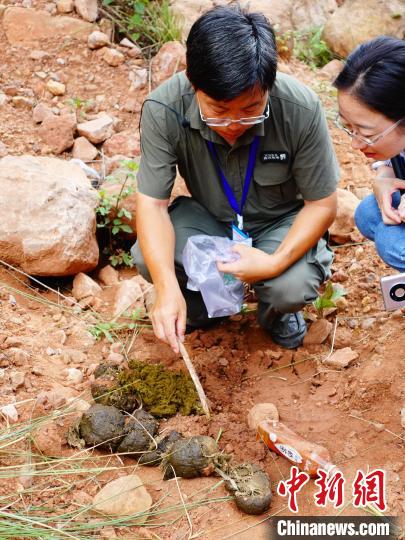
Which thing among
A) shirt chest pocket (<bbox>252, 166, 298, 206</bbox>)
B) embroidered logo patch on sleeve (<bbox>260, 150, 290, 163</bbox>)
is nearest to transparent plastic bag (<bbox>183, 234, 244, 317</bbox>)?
shirt chest pocket (<bbox>252, 166, 298, 206</bbox>)

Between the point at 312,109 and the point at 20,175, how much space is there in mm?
1543

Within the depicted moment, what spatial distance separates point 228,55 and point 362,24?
367 cm

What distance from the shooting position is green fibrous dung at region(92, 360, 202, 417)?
272 centimetres

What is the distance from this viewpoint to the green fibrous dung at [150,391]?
272cm

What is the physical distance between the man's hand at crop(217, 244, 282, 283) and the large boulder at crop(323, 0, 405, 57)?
330 centimetres

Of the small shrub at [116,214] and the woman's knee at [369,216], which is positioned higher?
the woman's knee at [369,216]

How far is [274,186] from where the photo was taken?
2865 mm

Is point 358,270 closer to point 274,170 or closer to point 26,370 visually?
point 274,170

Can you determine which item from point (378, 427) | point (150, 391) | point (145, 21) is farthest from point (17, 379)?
point (145, 21)

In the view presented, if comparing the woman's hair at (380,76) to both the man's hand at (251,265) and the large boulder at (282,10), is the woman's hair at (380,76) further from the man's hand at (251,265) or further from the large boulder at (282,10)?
the large boulder at (282,10)

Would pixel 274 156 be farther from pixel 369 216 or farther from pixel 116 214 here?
pixel 116 214

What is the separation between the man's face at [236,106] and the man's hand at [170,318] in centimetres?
66

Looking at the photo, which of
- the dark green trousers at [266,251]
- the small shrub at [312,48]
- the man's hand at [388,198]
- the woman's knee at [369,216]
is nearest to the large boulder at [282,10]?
the small shrub at [312,48]

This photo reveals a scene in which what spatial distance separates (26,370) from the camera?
9.26 feet
